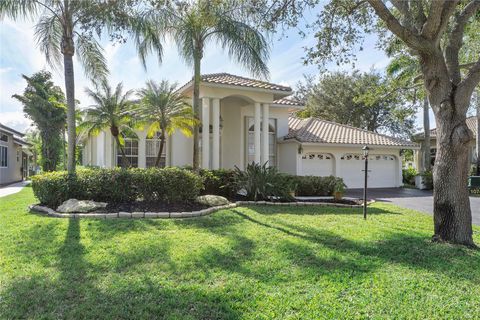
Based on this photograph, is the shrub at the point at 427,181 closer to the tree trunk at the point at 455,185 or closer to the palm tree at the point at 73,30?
the tree trunk at the point at 455,185

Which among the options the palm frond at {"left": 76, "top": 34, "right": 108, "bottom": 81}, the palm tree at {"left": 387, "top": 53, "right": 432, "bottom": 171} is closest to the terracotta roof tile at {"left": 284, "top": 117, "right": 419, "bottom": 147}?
the palm tree at {"left": 387, "top": 53, "right": 432, "bottom": 171}

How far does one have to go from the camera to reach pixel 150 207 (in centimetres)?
1064

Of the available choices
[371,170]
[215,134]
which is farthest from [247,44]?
[371,170]

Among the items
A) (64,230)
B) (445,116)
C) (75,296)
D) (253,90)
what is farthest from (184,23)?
(75,296)

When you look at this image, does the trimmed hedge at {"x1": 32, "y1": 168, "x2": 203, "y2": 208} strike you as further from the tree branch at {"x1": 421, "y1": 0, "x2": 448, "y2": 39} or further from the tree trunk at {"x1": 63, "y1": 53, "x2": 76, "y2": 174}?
the tree branch at {"x1": 421, "y1": 0, "x2": 448, "y2": 39}

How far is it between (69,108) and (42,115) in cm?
1668

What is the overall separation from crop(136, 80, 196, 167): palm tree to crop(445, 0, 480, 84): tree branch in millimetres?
10028

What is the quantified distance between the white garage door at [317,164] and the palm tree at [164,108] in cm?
886

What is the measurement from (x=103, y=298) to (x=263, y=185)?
9455 millimetres

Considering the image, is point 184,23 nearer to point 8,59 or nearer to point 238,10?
point 238,10

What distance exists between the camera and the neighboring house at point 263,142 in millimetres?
16453

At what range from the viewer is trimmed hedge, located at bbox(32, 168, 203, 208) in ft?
35.3

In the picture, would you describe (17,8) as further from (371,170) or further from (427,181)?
(427,181)

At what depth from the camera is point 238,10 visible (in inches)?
477
